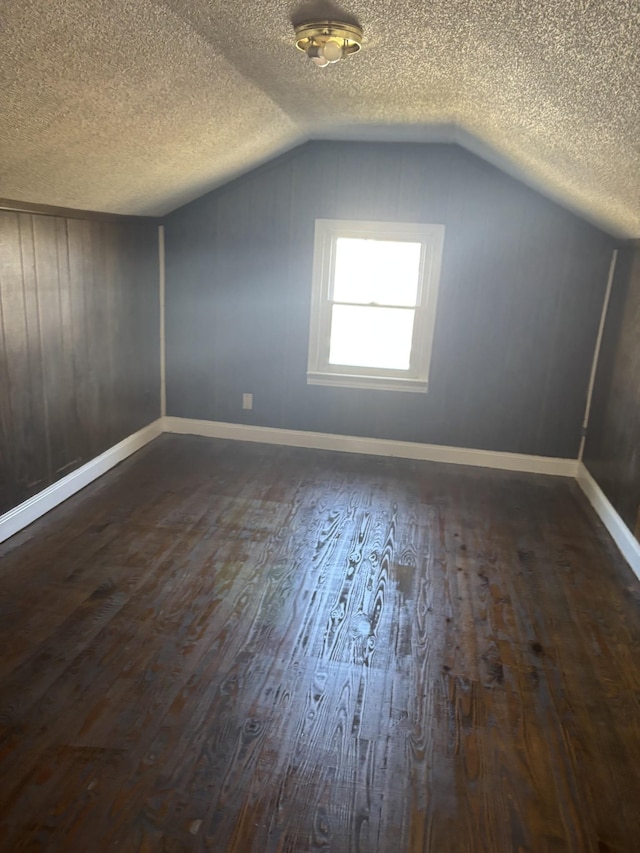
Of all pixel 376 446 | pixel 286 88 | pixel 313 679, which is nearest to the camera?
pixel 313 679

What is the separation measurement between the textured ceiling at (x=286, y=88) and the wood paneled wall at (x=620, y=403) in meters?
A: 0.42

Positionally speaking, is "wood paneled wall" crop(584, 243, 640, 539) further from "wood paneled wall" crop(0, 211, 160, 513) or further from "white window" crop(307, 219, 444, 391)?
"wood paneled wall" crop(0, 211, 160, 513)

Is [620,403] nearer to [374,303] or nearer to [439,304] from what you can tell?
[439,304]

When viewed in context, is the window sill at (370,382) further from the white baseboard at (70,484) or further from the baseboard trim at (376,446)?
the white baseboard at (70,484)

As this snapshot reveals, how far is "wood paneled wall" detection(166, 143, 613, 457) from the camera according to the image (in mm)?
4191

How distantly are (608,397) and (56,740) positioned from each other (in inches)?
135

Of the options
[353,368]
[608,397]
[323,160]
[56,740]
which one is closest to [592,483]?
[608,397]

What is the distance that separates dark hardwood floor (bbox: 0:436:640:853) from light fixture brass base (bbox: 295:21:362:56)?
2088mm

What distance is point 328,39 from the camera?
6.50 feet

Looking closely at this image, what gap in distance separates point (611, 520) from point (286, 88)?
9.09 feet

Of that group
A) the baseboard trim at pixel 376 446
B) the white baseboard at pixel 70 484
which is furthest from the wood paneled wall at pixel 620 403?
the white baseboard at pixel 70 484

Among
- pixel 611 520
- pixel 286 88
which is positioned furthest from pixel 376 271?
pixel 611 520

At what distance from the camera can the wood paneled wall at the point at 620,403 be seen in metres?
3.38

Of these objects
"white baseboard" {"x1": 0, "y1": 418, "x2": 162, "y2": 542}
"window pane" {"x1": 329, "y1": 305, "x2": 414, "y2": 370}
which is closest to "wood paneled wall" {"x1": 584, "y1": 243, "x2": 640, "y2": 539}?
"window pane" {"x1": 329, "y1": 305, "x2": 414, "y2": 370}
